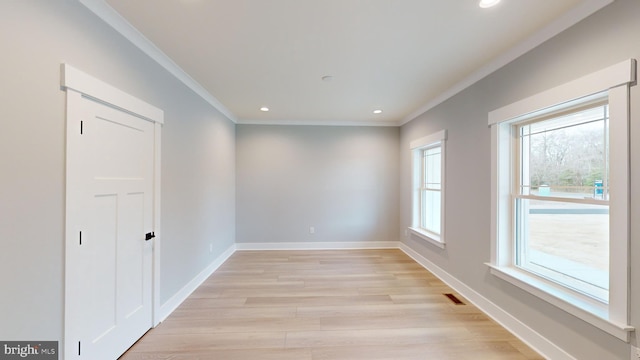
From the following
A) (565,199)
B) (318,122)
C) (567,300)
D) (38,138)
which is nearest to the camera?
(38,138)

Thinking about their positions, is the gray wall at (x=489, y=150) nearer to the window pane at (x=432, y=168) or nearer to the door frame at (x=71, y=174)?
the window pane at (x=432, y=168)

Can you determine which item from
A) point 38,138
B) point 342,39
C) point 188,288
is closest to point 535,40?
point 342,39

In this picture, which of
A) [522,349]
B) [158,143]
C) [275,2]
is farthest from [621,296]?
[158,143]

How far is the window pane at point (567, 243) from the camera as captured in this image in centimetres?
174

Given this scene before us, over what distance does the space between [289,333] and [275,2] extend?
2.66 meters

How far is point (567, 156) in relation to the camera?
1950mm

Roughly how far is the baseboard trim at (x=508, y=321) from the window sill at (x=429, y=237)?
34cm

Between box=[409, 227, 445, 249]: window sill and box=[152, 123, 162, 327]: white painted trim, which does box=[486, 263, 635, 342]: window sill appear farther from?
box=[152, 123, 162, 327]: white painted trim

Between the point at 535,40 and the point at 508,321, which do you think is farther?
the point at 508,321

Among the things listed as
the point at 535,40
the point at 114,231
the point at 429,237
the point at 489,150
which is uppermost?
the point at 535,40

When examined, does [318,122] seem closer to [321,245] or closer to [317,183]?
[317,183]

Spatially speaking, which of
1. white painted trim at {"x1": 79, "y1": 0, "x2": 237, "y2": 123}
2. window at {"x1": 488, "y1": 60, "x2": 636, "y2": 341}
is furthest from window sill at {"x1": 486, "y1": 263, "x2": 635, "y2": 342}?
white painted trim at {"x1": 79, "y1": 0, "x2": 237, "y2": 123}

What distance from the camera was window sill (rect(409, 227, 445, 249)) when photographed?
3.51m

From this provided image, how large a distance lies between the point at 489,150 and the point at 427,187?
1804 mm
